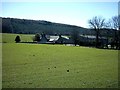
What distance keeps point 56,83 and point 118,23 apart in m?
75.7

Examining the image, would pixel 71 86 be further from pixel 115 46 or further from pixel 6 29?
pixel 6 29

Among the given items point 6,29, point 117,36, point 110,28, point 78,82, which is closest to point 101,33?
point 110,28

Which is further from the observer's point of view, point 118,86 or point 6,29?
point 6,29

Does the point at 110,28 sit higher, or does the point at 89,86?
the point at 110,28

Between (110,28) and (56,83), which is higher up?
(110,28)

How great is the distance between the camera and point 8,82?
1162cm

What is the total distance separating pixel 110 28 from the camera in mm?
90750

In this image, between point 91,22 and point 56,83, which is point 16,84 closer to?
point 56,83

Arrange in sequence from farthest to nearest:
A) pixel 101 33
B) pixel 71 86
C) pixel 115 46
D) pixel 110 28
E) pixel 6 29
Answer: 1. pixel 6 29
2. pixel 101 33
3. pixel 110 28
4. pixel 115 46
5. pixel 71 86

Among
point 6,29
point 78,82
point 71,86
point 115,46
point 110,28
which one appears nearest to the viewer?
point 71,86

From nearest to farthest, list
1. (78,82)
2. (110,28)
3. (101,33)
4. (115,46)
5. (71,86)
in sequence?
(71,86)
(78,82)
(115,46)
(110,28)
(101,33)

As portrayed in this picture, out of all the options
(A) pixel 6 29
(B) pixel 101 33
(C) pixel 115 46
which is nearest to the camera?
(C) pixel 115 46

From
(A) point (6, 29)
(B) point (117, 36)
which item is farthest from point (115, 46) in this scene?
(A) point (6, 29)

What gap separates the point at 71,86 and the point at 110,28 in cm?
8246
